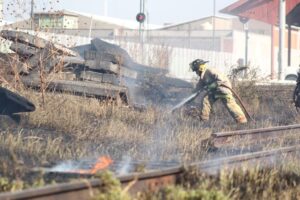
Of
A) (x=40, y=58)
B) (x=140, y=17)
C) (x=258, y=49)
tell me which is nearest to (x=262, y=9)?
(x=140, y=17)

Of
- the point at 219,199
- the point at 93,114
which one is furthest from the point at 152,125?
the point at 219,199

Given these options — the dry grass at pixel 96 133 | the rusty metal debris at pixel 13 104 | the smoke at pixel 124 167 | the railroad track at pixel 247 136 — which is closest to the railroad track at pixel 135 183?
the smoke at pixel 124 167

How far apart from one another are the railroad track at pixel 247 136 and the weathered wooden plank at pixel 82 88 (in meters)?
3.51

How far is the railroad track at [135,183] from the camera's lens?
441cm

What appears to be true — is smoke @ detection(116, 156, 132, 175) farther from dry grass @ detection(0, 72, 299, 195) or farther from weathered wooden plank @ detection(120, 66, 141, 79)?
weathered wooden plank @ detection(120, 66, 141, 79)

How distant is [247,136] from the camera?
10008 millimetres

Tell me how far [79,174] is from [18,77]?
6856 millimetres

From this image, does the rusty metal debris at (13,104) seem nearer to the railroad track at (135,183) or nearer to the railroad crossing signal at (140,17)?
the railroad track at (135,183)

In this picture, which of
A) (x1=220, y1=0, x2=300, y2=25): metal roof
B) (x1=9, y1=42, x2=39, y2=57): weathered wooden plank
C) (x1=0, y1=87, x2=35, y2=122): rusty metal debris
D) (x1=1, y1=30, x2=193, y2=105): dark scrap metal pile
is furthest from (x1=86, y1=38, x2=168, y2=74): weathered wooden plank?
(x1=220, y1=0, x2=300, y2=25): metal roof

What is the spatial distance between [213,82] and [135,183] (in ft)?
26.3

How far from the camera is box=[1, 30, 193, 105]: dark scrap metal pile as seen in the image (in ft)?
40.3

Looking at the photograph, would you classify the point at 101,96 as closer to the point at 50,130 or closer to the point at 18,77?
the point at 18,77

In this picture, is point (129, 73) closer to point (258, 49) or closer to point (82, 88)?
point (82, 88)

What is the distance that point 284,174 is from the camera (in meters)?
6.44
